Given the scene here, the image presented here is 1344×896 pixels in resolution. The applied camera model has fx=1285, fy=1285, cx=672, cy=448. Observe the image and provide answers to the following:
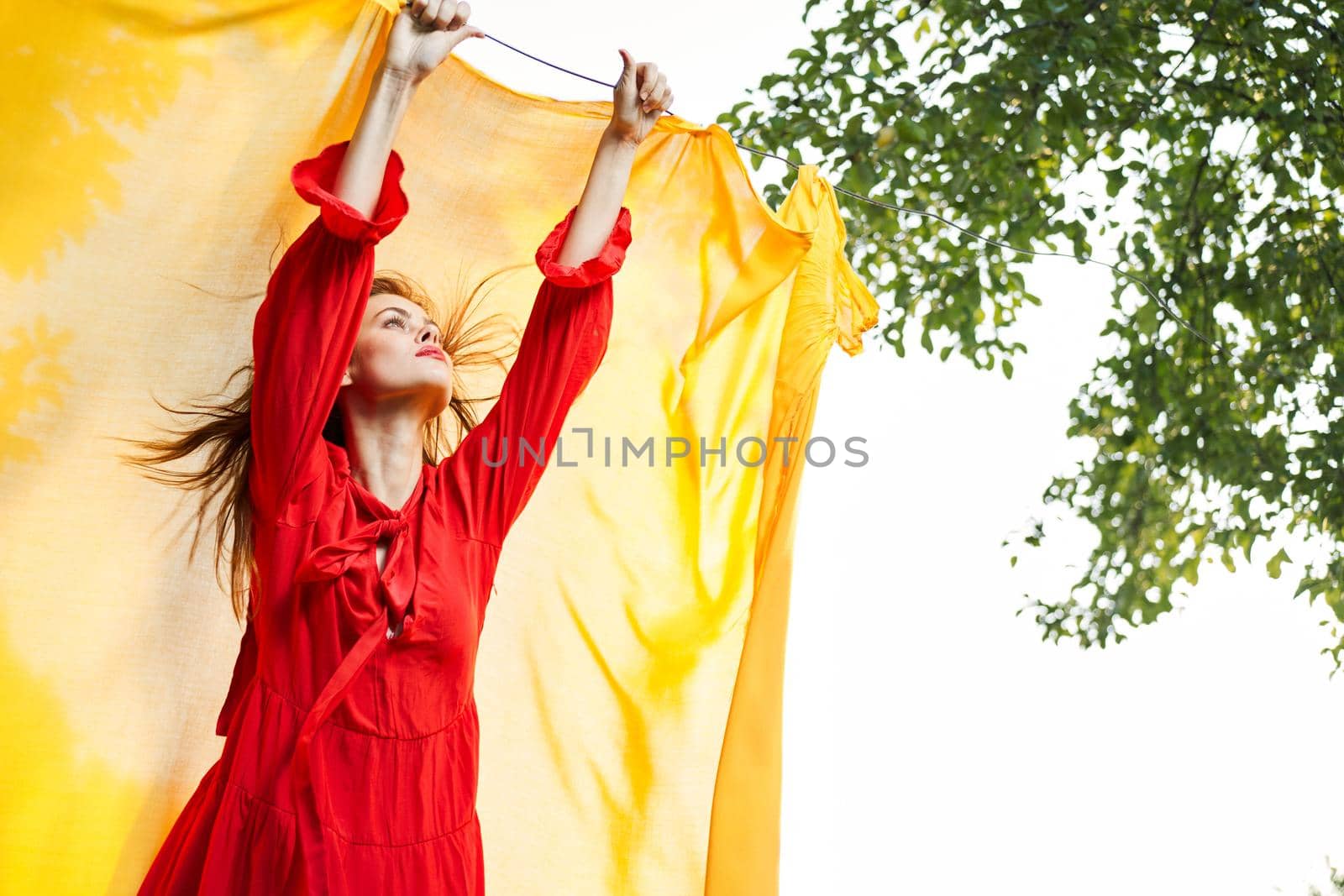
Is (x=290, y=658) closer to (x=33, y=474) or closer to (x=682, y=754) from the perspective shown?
(x=33, y=474)

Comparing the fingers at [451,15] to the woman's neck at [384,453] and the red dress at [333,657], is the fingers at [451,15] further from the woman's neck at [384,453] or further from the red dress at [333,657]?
the woman's neck at [384,453]

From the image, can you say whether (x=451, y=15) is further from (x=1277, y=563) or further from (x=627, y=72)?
(x=1277, y=563)

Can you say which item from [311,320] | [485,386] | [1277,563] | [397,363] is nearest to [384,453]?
[397,363]

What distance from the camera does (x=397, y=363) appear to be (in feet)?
4.57

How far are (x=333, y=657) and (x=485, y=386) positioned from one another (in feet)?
1.94

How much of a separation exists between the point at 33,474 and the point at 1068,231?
249 cm

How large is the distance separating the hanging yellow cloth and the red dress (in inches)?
8.2

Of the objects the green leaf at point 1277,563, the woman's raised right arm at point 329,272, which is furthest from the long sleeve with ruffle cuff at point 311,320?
the green leaf at point 1277,563

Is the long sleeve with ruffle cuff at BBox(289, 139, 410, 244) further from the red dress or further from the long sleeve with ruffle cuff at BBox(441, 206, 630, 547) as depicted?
the long sleeve with ruffle cuff at BBox(441, 206, 630, 547)

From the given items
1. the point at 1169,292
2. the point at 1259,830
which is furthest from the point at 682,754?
the point at 1259,830

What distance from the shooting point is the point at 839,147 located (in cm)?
302

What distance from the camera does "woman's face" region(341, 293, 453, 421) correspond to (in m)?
1.39

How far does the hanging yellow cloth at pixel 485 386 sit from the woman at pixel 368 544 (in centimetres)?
20

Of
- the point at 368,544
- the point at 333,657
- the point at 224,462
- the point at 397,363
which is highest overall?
the point at 397,363
